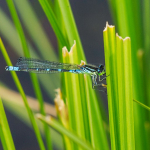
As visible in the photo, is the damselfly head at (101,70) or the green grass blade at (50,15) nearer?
the green grass blade at (50,15)

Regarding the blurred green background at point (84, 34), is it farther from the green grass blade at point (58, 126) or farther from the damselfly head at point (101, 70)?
the green grass blade at point (58, 126)

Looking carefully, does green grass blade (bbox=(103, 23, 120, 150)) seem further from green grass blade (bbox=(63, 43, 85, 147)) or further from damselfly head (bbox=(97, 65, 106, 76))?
damselfly head (bbox=(97, 65, 106, 76))

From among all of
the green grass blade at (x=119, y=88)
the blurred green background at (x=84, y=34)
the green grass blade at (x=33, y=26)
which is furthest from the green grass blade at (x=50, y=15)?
the blurred green background at (x=84, y=34)

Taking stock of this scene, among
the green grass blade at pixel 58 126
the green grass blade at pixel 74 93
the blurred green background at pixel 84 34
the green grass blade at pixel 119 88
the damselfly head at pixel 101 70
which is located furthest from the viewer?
the blurred green background at pixel 84 34

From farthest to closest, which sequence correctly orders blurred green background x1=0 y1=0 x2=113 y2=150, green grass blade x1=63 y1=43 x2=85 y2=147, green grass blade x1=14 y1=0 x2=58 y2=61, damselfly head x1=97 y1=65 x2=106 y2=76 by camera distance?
blurred green background x1=0 y1=0 x2=113 y2=150, green grass blade x1=14 y1=0 x2=58 y2=61, damselfly head x1=97 y1=65 x2=106 y2=76, green grass blade x1=63 y1=43 x2=85 y2=147

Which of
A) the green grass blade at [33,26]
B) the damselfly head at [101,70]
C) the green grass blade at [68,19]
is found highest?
the green grass blade at [33,26]

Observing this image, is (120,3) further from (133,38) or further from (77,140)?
(77,140)

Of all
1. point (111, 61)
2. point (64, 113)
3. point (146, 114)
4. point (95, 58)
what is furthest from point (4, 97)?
point (95, 58)

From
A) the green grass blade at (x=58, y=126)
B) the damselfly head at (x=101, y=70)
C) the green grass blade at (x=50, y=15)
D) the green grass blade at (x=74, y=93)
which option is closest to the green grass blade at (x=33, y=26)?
the damselfly head at (x=101, y=70)

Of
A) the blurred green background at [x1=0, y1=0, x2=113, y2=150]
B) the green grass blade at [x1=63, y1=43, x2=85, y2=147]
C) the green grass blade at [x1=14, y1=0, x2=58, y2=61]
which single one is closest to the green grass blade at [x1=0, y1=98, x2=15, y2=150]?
the green grass blade at [x1=63, y1=43, x2=85, y2=147]

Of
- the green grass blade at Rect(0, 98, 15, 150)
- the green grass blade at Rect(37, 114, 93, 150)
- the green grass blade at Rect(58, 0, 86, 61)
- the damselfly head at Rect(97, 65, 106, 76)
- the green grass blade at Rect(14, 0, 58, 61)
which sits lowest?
the green grass blade at Rect(0, 98, 15, 150)

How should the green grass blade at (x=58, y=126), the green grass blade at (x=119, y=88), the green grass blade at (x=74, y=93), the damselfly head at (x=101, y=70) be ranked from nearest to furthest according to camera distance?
the green grass blade at (x=58, y=126) < the green grass blade at (x=119, y=88) < the green grass blade at (x=74, y=93) < the damselfly head at (x=101, y=70)

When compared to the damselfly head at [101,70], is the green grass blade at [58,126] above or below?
below
